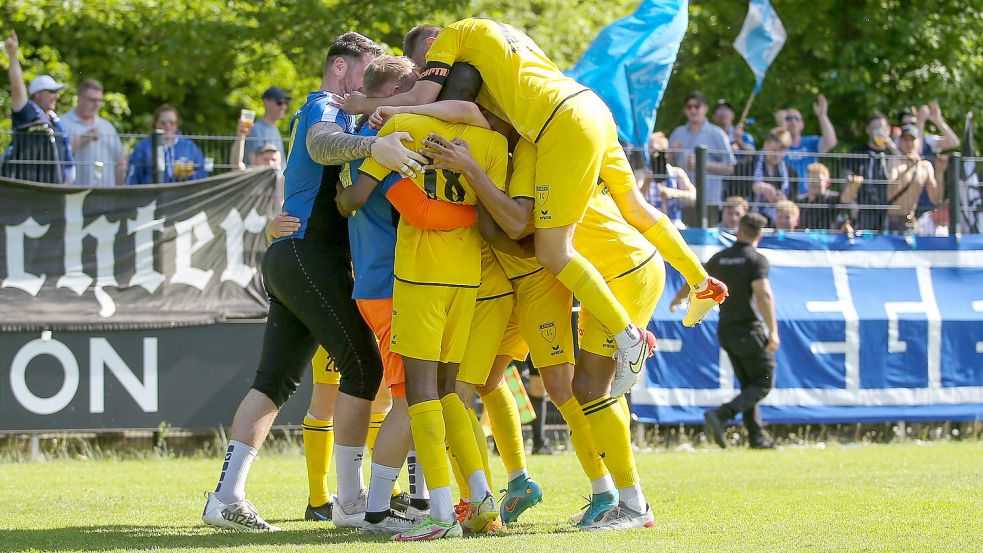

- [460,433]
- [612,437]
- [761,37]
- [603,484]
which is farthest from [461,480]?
[761,37]

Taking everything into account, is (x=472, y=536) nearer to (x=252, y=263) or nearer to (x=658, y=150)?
(x=252, y=263)

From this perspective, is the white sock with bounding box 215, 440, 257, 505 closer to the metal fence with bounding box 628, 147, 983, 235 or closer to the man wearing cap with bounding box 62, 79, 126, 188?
the man wearing cap with bounding box 62, 79, 126, 188

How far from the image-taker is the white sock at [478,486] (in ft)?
19.7

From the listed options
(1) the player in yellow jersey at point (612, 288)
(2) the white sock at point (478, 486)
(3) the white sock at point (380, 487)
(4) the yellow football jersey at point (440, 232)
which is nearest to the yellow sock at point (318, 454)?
(3) the white sock at point (380, 487)

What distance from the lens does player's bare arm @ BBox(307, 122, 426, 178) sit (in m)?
5.81

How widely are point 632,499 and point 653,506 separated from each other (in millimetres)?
1032

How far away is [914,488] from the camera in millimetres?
7781

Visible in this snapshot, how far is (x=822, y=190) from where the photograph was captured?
12766mm

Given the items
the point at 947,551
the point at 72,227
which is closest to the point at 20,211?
the point at 72,227

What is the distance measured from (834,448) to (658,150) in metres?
3.10

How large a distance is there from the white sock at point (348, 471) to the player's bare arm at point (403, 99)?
1639mm

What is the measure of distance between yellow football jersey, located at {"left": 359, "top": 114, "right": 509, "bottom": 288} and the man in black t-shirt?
5941mm

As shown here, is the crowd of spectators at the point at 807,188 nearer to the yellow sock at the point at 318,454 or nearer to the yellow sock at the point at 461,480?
the yellow sock at the point at 318,454

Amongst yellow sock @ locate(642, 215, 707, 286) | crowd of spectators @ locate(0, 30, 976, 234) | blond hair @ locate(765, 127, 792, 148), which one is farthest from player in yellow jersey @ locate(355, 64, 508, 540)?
blond hair @ locate(765, 127, 792, 148)
